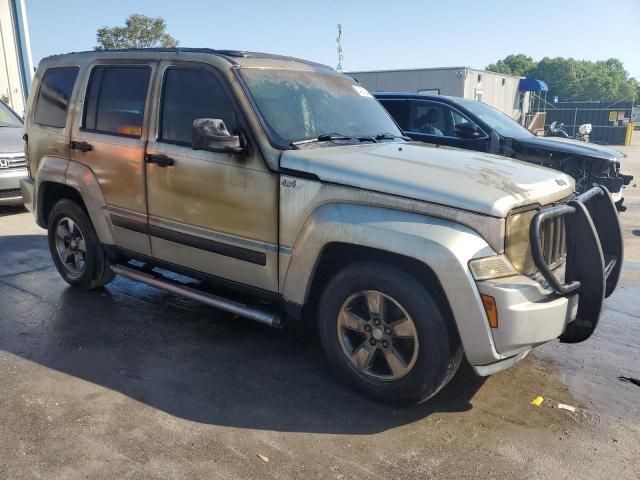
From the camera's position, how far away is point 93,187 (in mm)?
4719

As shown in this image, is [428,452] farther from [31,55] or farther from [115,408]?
[31,55]

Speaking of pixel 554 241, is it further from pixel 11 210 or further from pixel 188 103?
pixel 11 210

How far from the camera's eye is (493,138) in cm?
818

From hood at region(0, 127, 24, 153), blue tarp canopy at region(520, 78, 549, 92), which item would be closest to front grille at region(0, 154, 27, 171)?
hood at region(0, 127, 24, 153)

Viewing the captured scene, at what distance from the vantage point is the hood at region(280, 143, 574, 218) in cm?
301

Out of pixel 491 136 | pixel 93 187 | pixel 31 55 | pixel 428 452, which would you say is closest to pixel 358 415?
pixel 428 452

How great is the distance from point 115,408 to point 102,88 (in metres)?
2.74

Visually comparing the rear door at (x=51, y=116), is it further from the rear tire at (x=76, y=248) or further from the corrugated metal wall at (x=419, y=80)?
the corrugated metal wall at (x=419, y=80)

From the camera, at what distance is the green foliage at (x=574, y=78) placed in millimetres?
93500

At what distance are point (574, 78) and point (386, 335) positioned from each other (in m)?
108

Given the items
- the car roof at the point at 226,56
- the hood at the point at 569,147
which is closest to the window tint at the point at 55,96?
the car roof at the point at 226,56

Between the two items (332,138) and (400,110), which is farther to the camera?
(400,110)

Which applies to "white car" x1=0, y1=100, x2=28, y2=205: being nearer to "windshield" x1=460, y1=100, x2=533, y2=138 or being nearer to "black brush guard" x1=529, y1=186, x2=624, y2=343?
"windshield" x1=460, y1=100, x2=533, y2=138

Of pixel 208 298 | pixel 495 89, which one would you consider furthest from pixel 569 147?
pixel 495 89
